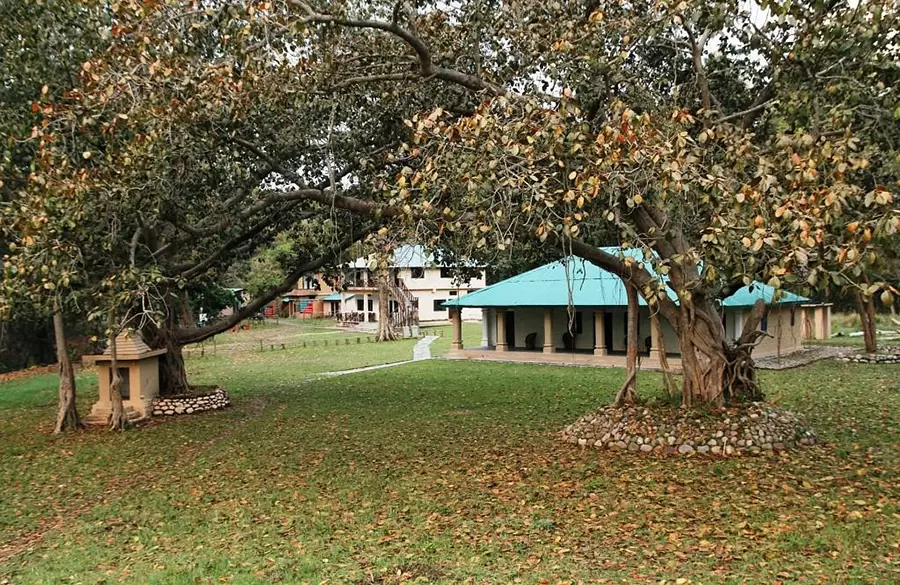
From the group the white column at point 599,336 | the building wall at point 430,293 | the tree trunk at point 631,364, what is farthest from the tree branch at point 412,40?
the building wall at point 430,293

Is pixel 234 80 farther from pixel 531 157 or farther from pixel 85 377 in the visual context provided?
pixel 85 377

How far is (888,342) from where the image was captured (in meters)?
26.1

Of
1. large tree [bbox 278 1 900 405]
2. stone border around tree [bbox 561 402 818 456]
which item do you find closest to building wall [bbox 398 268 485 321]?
large tree [bbox 278 1 900 405]

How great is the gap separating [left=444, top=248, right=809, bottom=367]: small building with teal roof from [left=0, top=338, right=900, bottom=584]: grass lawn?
903 cm

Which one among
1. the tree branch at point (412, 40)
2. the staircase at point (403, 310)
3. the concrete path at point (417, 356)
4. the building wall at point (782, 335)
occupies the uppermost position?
the tree branch at point (412, 40)

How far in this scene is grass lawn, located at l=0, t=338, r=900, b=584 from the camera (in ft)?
18.1

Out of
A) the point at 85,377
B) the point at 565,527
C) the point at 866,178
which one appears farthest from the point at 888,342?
the point at 85,377

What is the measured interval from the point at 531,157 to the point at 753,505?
4298mm

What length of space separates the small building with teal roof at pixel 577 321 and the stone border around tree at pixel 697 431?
11292 mm

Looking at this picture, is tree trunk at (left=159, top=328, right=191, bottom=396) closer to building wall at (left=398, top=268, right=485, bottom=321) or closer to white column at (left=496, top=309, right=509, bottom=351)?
white column at (left=496, top=309, right=509, bottom=351)

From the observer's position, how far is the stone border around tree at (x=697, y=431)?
28.9ft

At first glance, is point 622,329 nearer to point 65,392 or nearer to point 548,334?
point 548,334

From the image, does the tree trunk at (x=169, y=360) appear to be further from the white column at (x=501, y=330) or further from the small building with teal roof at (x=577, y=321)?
the white column at (x=501, y=330)

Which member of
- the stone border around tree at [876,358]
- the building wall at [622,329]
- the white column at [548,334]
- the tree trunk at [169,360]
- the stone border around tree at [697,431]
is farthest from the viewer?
the white column at [548,334]
